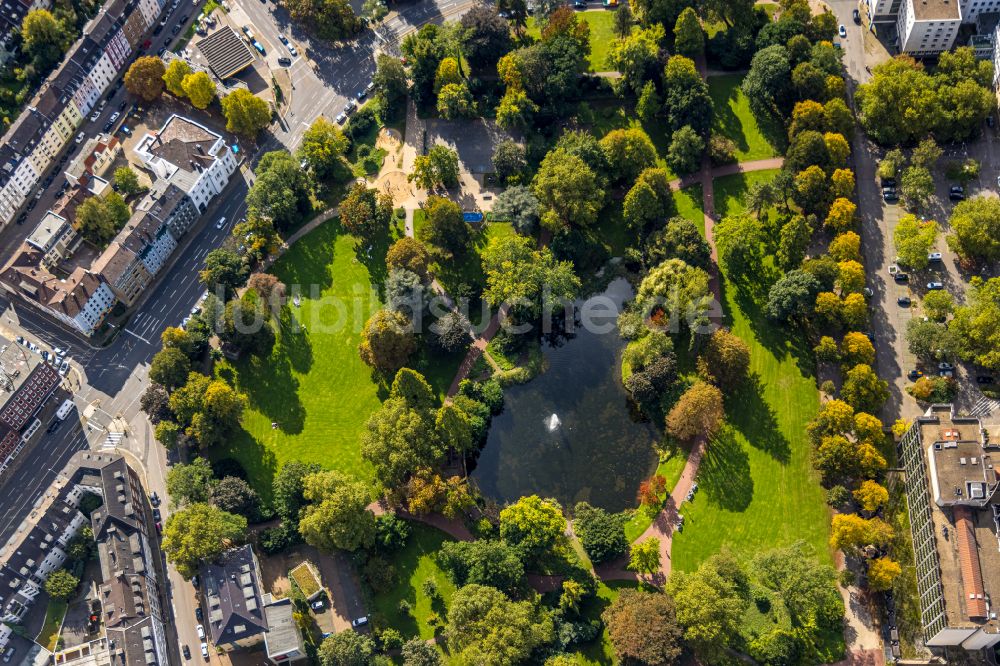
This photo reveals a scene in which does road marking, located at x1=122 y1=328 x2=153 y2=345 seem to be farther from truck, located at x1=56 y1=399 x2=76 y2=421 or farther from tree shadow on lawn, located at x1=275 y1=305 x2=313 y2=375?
tree shadow on lawn, located at x1=275 y1=305 x2=313 y2=375

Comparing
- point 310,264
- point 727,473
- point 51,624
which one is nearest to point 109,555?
point 51,624

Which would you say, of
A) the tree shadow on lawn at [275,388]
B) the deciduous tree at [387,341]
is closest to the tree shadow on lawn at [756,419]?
the deciduous tree at [387,341]

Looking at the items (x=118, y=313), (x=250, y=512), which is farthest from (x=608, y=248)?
(x=118, y=313)

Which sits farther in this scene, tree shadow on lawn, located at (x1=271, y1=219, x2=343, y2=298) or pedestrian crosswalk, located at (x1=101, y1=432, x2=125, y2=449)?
tree shadow on lawn, located at (x1=271, y1=219, x2=343, y2=298)

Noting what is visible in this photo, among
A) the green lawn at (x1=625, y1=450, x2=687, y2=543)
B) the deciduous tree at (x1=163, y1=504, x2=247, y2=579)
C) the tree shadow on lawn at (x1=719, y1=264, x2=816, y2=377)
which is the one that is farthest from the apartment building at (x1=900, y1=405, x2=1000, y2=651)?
the deciduous tree at (x1=163, y1=504, x2=247, y2=579)

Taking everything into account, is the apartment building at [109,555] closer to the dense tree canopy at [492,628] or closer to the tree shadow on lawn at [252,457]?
the tree shadow on lawn at [252,457]

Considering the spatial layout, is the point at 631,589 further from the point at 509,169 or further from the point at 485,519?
the point at 509,169

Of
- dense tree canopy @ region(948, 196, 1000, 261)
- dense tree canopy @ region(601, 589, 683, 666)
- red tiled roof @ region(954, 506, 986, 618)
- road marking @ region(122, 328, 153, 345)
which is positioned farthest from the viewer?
road marking @ region(122, 328, 153, 345)
